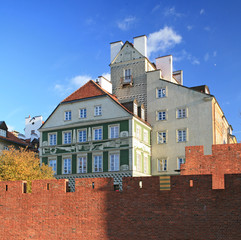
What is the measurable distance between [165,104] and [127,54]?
695 centimetres

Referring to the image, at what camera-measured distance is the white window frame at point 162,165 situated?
3705 cm

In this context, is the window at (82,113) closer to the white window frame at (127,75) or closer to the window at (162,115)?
the white window frame at (127,75)

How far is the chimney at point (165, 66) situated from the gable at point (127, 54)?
3.38m

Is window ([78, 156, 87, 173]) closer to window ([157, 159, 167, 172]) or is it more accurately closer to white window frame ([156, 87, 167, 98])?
window ([157, 159, 167, 172])

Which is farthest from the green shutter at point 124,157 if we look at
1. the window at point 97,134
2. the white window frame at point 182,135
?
the white window frame at point 182,135

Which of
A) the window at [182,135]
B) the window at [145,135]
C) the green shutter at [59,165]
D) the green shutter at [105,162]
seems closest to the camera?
the green shutter at [105,162]

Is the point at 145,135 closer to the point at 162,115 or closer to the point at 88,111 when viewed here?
the point at 162,115

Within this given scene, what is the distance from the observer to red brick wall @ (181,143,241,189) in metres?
17.9

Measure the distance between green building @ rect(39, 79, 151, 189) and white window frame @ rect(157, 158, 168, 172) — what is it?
910 mm

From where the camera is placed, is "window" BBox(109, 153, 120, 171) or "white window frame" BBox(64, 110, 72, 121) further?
"white window frame" BBox(64, 110, 72, 121)

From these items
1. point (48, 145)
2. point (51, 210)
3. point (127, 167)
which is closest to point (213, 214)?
point (51, 210)

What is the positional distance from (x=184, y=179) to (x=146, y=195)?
5.68ft

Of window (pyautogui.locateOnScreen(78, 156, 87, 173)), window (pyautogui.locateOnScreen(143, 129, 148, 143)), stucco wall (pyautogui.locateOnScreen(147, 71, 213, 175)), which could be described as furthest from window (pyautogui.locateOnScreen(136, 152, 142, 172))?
window (pyautogui.locateOnScreen(78, 156, 87, 173))

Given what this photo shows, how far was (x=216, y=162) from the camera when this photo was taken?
1822 centimetres
